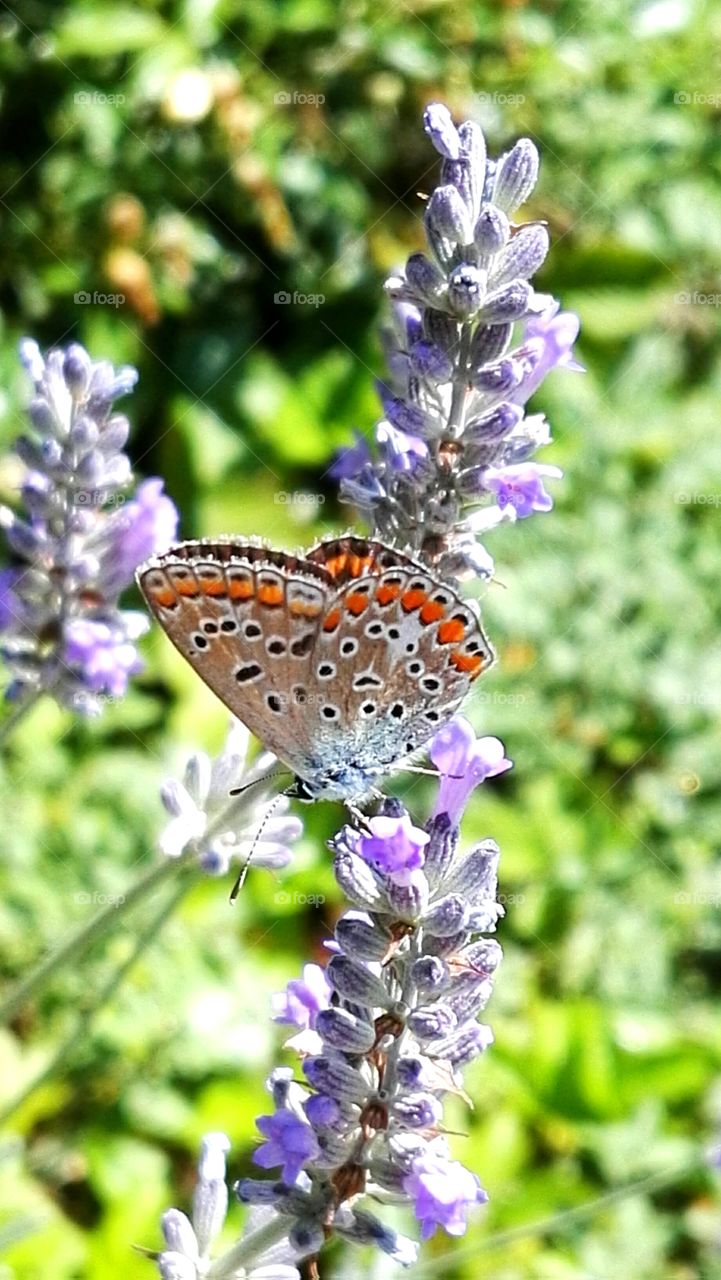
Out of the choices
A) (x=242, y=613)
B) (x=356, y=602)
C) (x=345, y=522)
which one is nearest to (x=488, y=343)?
(x=356, y=602)

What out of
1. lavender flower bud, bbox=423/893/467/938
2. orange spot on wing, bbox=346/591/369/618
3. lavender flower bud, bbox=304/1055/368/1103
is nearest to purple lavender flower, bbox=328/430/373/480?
orange spot on wing, bbox=346/591/369/618

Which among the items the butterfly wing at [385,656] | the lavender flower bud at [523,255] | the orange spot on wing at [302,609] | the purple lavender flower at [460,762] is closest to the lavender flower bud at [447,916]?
the purple lavender flower at [460,762]

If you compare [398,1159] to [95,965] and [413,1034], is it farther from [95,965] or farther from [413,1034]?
[95,965]

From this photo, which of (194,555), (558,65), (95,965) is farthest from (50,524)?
(558,65)

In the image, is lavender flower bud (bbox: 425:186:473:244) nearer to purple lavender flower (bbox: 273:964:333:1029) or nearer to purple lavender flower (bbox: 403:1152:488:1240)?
purple lavender flower (bbox: 273:964:333:1029)

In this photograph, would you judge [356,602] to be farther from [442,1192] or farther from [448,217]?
[442,1192]

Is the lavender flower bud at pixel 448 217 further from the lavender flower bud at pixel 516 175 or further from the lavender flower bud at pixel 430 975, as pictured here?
the lavender flower bud at pixel 430 975
